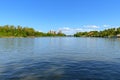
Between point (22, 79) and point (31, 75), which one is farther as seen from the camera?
point (31, 75)

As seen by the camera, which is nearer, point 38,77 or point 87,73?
point 38,77

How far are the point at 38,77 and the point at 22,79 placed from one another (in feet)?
5.68

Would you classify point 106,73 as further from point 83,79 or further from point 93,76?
point 83,79

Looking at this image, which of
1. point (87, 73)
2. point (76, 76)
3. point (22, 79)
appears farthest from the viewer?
point (87, 73)

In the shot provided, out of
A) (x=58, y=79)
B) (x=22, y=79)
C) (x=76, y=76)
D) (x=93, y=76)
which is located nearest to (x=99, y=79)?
(x=93, y=76)

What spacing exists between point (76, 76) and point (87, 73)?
6.38 feet

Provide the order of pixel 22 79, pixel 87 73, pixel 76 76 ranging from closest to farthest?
1. pixel 22 79
2. pixel 76 76
3. pixel 87 73

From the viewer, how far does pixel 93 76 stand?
59.8 feet

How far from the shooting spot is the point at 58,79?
663 inches

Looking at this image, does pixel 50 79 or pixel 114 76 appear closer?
pixel 50 79

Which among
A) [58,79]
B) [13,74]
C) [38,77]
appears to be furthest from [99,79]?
[13,74]

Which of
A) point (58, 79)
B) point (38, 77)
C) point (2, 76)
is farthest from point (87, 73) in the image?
point (2, 76)

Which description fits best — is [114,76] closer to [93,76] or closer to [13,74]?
[93,76]

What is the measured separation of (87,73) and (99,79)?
2.52 meters
